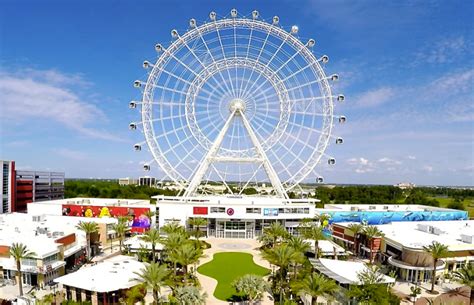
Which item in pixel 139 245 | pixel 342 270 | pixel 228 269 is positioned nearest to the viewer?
pixel 342 270

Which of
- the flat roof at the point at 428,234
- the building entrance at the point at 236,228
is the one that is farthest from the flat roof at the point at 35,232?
the flat roof at the point at 428,234

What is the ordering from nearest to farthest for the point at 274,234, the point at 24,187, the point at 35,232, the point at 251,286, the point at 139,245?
the point at 251,286 → the point at 35,232 → the point at 139,245 → the point at 274,234 → the point at 24,187

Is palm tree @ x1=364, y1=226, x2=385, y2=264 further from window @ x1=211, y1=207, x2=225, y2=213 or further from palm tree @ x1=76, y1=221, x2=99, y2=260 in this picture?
palm tree @ x1=76, y1=221, x2=99, y2=260

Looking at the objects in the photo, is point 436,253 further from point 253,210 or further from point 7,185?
point 7,185

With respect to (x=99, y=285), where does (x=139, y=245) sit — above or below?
above

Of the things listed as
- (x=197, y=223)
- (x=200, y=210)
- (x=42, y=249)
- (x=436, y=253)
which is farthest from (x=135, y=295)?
(x=200, y=210)

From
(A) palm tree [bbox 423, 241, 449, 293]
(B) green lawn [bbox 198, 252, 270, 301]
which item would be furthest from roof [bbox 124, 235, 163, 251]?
(A) palm tree [bbox 423, 241, 449, 293]

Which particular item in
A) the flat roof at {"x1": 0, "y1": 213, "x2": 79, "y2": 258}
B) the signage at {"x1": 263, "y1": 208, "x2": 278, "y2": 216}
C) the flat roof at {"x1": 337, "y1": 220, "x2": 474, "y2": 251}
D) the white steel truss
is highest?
the white steel truss

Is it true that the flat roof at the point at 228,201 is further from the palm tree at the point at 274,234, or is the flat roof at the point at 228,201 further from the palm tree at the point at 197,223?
the palm tree at the point at 274,234
